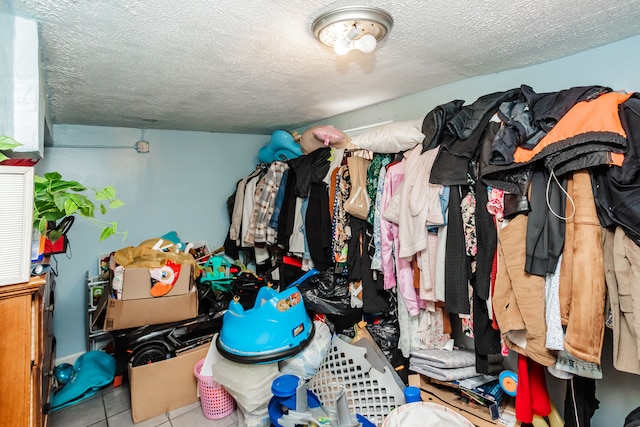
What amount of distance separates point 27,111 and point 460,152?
178 centimetres

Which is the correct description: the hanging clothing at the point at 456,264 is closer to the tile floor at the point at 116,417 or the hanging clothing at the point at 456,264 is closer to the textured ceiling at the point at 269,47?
the textured ceiling at the point at 269,47

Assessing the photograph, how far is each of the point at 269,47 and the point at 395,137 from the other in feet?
2.86

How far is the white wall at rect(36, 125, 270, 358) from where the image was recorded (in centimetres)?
277

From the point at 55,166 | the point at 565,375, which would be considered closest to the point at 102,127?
the point at 55,166

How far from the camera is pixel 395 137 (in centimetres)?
192

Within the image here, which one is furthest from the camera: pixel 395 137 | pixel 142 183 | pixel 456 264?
pixel 142 183

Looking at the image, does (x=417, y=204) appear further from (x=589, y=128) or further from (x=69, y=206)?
(x=69, y=206)

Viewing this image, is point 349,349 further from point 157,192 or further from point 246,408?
point 157,192

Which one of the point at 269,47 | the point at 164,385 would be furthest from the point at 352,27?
the point at 164,385

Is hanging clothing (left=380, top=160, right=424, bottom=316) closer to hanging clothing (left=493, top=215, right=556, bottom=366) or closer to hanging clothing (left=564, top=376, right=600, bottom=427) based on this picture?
hanging clothing (left=493, top=215, right=556, bottom=366)

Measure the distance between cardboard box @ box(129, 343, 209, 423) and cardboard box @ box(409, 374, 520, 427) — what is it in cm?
148

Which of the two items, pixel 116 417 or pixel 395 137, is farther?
pixel 116 417

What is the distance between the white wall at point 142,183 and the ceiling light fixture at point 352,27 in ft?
7.85

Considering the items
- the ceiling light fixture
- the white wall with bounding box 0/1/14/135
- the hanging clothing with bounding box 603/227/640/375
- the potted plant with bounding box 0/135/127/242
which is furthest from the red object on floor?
the white wall with bounding box 0/1/14/135
